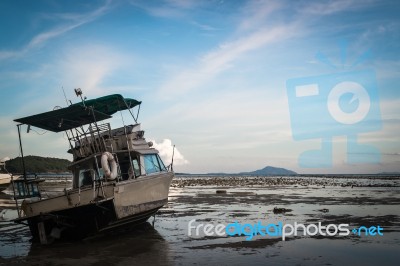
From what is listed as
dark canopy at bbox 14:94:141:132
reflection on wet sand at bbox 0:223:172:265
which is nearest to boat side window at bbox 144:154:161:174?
dark canopy at bbox 14:94:141:132

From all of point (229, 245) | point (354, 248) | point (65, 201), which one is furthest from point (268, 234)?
point (65, 201)

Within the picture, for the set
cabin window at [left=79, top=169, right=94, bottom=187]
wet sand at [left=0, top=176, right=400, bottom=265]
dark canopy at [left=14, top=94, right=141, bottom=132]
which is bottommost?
wet sand at [left=0, top=176, right=400, bottom=265]

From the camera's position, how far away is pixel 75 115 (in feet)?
46.0

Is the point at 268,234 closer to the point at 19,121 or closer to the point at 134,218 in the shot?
the point at 134,218

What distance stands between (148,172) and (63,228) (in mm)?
4137

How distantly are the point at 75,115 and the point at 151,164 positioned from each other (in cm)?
391

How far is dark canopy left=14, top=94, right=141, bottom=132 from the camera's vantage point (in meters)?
13.2

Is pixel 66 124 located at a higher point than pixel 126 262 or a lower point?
higher

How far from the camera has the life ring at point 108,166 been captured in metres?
12.5

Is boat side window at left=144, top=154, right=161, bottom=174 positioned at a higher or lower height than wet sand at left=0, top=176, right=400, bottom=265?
higher

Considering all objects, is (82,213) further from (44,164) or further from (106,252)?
(44,164)

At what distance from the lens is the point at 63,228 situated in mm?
12547

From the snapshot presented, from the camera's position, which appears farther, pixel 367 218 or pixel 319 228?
pixel 367 218

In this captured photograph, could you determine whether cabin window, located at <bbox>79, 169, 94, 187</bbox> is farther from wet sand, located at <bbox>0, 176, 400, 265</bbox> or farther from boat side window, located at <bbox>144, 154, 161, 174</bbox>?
wet sand, located at <bbox>0, 176, 400, 265</bbox>
